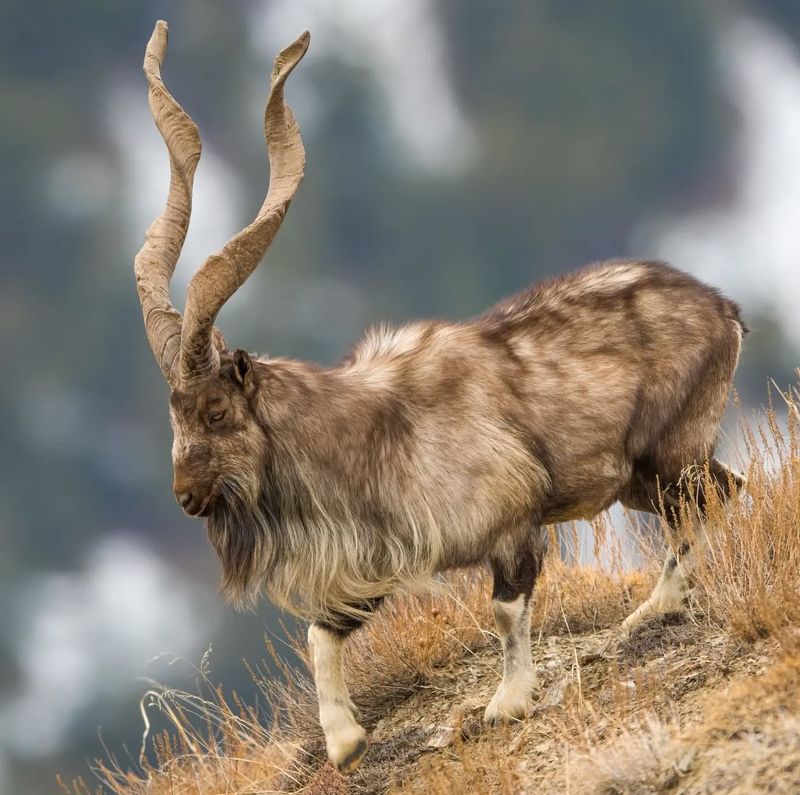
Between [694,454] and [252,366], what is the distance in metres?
2.61

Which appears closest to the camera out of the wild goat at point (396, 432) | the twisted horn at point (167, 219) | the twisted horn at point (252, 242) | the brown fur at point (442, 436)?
the twisted horn at point (252, 242)

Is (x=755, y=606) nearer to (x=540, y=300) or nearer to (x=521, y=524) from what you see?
(x=521, y=524)

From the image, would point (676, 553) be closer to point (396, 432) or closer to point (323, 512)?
point (396, 432)

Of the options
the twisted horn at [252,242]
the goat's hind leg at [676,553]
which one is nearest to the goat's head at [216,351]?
the twisted horn at [252,242]

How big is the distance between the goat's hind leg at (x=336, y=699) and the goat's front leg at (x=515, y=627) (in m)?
0.67

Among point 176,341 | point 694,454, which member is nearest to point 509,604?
point 694,454

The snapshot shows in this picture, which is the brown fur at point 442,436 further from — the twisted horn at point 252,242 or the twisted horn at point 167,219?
the twisted horn at point 167,219

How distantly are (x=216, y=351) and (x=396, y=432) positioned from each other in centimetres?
103

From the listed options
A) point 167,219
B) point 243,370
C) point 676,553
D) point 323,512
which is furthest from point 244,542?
point 676,553

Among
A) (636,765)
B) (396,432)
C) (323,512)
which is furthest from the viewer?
(396,432)

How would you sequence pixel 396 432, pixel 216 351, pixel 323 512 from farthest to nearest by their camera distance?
pixel 396 432
pixel 323 512
pixel 216 351

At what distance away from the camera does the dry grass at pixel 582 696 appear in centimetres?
527

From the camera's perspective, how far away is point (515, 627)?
6688mm

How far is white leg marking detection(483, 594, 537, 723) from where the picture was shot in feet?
21.8
